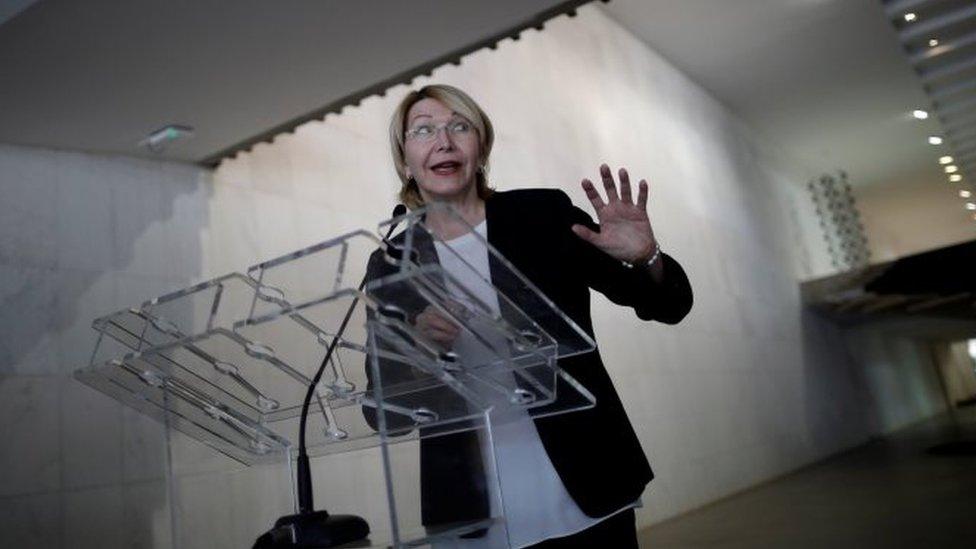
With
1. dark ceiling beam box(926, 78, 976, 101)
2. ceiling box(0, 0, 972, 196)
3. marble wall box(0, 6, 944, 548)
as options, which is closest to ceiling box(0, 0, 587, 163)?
ceiling box(0, 0, 972, 196)

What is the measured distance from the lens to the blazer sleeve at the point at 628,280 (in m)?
A: 1.34

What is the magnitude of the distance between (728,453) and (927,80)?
4.03 meters

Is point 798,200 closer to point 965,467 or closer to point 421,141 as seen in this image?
point 965,467

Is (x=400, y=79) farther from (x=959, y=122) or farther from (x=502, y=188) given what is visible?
(x=959, y=122)

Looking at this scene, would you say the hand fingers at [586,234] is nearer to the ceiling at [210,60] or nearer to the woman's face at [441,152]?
the woman's face at [441,152]

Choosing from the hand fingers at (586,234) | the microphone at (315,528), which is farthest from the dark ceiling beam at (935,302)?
the microphone at (315,528)

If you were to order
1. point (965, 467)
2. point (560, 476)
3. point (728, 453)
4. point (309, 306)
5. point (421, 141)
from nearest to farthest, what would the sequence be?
1. point (309, 306)
2. point (560, 476)
3. point (421, 141)
4. point (965, 467)
5. point (728, 453)

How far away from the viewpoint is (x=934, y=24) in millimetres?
7102

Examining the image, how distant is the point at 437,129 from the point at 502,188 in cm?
430

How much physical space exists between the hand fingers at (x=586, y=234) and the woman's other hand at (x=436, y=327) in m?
0.36

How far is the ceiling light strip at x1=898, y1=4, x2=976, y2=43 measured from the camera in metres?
6.63

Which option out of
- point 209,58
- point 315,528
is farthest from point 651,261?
point 209,58

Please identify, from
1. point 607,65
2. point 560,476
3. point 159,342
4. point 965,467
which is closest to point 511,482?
point 560,476

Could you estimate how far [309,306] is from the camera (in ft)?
2.97
